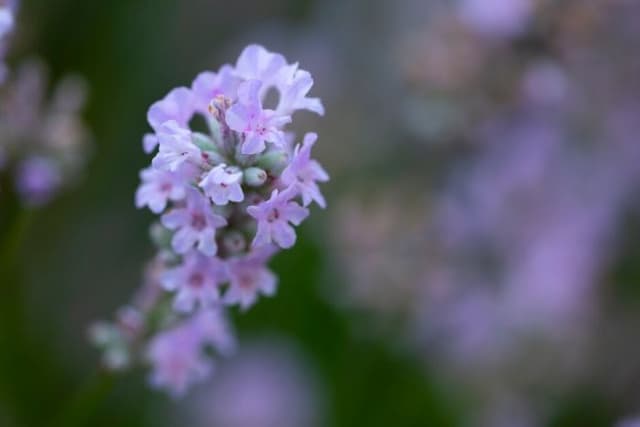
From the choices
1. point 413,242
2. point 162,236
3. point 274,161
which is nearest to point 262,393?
point 413,242

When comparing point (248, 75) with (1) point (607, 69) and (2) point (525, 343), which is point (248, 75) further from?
(1) point (607, 69)

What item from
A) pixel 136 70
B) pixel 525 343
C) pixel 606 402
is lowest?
pixel 606 402

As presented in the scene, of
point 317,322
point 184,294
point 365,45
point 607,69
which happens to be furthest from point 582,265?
point 184,294

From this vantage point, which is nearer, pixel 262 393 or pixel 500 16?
pixel 500 16

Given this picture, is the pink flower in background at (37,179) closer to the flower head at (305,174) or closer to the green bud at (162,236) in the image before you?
the green bud at (162,236)

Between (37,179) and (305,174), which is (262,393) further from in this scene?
(305,174)

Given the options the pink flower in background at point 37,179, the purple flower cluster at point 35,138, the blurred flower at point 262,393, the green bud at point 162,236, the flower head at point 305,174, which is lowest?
the flower head at point 305,174

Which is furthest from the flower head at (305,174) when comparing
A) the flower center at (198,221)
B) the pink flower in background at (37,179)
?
the pink flower in background at (37,179)

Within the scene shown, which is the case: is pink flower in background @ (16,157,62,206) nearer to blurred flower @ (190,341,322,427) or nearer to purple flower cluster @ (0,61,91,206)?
Result: purple flower cluster @ (0,61,91,206)
